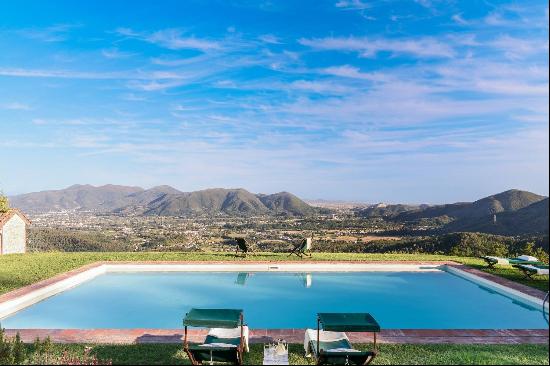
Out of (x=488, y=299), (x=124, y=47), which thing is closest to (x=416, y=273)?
(x=488, y=299)

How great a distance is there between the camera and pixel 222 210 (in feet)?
408

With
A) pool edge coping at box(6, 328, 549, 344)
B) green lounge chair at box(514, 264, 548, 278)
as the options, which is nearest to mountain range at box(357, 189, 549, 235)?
green lounge chair at box(514, 264, 548, 278)

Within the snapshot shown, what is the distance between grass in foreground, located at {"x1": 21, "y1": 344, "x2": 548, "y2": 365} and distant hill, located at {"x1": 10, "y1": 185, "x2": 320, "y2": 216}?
9084 centimetres

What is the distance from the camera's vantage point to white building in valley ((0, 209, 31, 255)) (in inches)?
703

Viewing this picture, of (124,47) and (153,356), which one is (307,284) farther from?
(124,47)

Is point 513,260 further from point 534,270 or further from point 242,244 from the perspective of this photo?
point 242,244

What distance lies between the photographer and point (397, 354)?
649 cm

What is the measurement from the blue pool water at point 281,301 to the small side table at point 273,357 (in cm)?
294

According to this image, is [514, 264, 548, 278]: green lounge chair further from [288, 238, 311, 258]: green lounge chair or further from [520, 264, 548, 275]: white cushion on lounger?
[288, 238, 311, 258]: green lounge chair

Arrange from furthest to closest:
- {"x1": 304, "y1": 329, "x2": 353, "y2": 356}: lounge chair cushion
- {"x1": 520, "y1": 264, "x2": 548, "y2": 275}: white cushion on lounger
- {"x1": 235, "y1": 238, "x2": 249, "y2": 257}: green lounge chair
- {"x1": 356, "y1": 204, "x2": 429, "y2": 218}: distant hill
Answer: {"x1": 356, "y1": 204, "x2": 429, "y2": 218}: distant hill < {"x1": 235, "y1": 238, "x2": 249, "y2": 257}: green lounge chair < {"x1": 520, "y1": 264, "x2": 548, "y2": 275}: white cushion on lounger < {"x1": 304, "y1": 329, "x2": 353, "y2": 356}: lounge chair cushion

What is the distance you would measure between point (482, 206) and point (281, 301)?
211ft

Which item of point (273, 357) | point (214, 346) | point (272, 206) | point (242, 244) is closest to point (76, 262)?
point (242, 244)

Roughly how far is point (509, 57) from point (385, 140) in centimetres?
3587

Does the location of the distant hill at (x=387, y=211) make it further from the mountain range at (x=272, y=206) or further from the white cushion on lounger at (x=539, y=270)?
the white cushion on lounger at (x=539, y=270)
